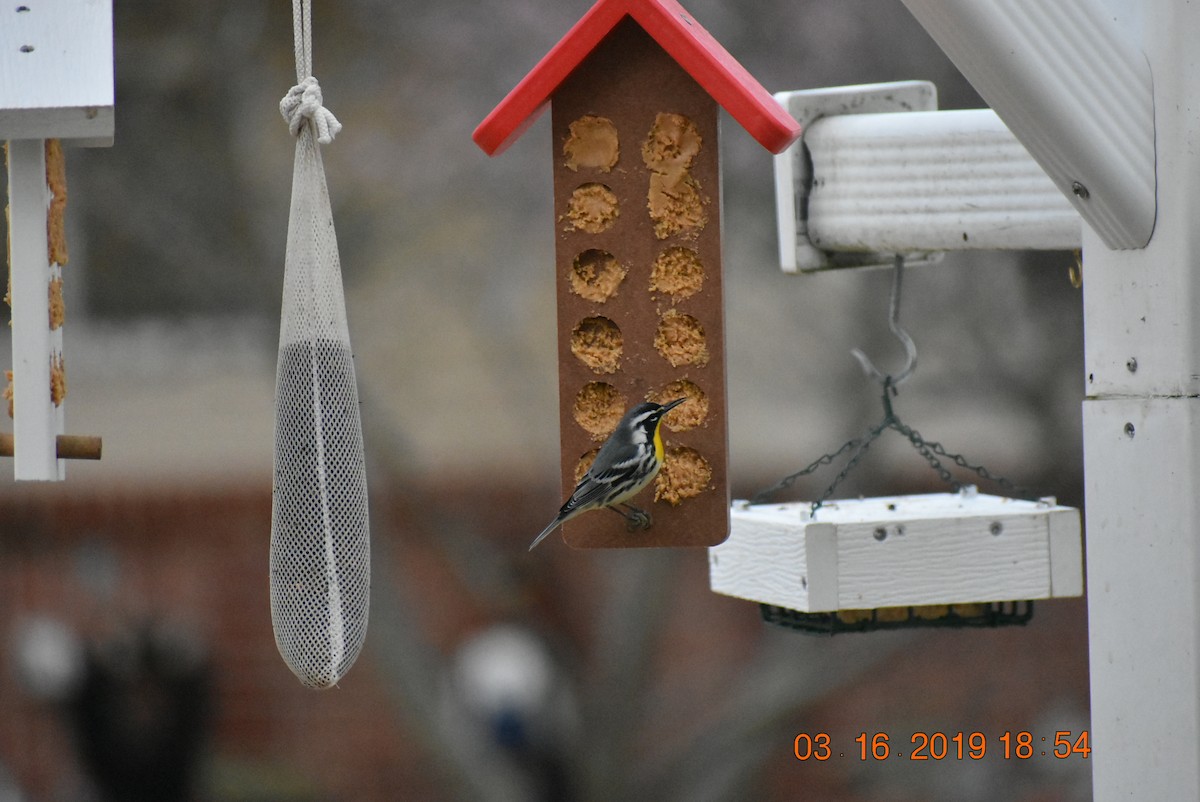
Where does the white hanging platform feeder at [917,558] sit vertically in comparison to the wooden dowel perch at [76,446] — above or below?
below

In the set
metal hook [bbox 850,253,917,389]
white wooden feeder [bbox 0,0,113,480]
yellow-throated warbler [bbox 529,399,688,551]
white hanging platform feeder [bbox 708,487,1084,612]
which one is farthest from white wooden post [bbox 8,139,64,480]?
metal hook [bbox 850,253,917,389]

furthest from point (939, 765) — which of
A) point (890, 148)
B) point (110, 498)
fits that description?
point (890, 148)

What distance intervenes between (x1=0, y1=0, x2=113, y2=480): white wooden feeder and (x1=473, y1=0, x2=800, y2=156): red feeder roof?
0.58m

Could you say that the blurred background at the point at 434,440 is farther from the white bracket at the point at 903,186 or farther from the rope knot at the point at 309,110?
the rope knot at the point at 309,110

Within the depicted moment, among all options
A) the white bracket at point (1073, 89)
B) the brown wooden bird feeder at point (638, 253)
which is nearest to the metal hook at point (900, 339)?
the brown wooden bird feeder at point (638, 253)

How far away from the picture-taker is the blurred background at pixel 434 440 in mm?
3963

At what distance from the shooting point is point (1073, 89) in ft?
3.78

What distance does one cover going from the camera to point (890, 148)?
1772mm

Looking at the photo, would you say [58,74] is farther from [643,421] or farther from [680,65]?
[643,421]

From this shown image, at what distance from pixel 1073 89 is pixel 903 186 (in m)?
0.60

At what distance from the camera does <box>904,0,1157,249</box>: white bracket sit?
1138 mm
